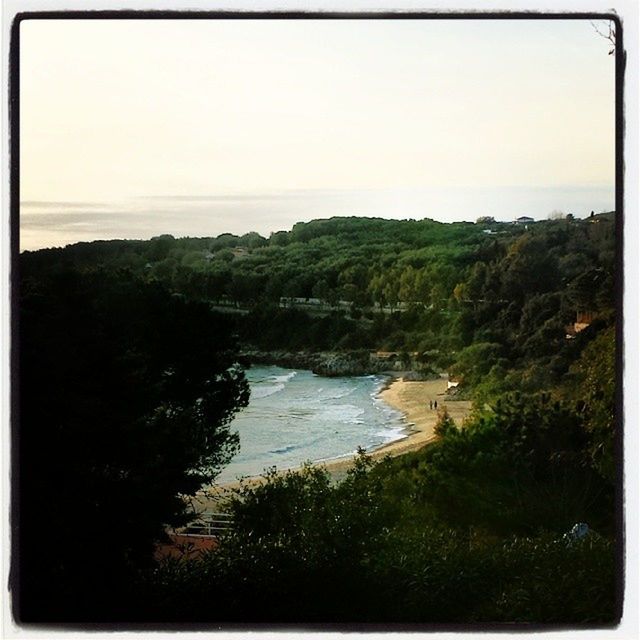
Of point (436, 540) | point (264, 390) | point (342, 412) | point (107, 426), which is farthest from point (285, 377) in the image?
point (436, 540)

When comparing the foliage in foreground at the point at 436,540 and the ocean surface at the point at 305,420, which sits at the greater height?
the ocean surface at the point at 305,420

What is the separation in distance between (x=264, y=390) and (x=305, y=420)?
162 mm

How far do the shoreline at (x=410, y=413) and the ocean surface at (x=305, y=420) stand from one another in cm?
2

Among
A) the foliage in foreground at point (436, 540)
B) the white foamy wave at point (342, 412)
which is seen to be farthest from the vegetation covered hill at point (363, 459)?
the white foamy wave at point (342, 412)

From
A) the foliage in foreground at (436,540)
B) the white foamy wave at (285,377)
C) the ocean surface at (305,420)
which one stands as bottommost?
the foliage in foreground at (436,540)

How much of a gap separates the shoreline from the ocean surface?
0.02m

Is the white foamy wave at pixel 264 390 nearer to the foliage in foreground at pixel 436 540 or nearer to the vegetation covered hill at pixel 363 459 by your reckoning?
the vegetation covered hill at pixel 363 459

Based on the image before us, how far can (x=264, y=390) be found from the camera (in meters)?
3.99

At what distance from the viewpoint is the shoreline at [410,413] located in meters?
3.98

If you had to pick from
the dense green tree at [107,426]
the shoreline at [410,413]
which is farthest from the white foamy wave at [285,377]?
the shoreline at [410,413]

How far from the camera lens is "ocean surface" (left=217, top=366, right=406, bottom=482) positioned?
396 cm

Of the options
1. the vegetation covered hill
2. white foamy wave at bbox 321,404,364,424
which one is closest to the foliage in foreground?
the vegetation covered hill

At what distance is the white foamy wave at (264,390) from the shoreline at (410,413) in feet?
0.81

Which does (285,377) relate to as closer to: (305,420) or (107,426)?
(305,420)
